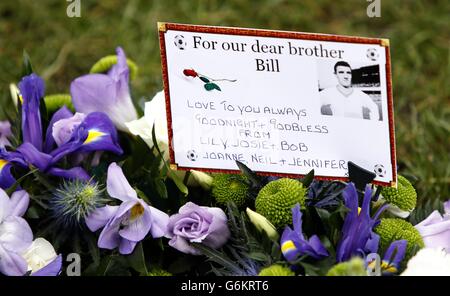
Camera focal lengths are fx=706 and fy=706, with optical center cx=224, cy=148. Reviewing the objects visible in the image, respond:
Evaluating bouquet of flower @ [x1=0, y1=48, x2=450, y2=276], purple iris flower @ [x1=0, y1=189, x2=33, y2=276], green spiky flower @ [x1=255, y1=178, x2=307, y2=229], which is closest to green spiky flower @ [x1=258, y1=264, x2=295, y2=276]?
bouquet of flower @ [x1=0, y1=48, x2=450, y2=276]

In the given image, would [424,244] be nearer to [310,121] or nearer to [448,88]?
[310,121]

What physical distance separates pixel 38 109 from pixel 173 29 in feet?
1.08

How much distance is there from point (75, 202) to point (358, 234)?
52 centimetres

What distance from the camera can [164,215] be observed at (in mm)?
1309

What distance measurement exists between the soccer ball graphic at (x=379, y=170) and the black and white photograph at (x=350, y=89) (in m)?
0.09

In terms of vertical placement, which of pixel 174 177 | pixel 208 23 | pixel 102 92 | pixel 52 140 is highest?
pixel 208 23

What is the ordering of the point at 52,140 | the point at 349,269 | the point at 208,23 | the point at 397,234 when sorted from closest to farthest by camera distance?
the point at 349,269 → the point at 397,234 → the point at 52,140 → the point at 208,23

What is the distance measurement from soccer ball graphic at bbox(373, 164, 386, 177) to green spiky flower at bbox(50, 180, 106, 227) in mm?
523

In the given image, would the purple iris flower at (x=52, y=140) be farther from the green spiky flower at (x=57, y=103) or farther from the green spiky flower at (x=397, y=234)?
the green spiky flower at (x=397, y=234)

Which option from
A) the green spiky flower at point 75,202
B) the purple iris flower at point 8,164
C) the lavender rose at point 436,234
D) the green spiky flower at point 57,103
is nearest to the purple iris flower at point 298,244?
the lavender rose at point 436,234

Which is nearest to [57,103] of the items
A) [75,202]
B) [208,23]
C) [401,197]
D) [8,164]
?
[8,164]

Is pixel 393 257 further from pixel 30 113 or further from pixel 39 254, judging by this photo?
pixel 30 113

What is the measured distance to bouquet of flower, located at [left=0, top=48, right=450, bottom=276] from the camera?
118 centimetres

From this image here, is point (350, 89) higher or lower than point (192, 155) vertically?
higher
